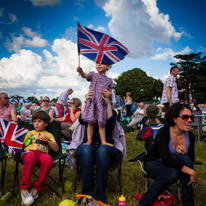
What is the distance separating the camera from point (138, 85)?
50.9 m

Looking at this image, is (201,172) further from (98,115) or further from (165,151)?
(98,115)

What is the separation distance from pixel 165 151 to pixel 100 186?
93 cm

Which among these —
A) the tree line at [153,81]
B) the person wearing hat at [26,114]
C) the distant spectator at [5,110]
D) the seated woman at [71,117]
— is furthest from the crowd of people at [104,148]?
the tree line at [153,81]

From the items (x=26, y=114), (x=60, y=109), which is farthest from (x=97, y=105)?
(x=26, y=114)

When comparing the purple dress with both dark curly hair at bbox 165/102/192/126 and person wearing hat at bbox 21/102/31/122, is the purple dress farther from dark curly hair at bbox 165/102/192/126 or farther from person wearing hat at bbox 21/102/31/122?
person wearing hat at bbox 21/102/31/122

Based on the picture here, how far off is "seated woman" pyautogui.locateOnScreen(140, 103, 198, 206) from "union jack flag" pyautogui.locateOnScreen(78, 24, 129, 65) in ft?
4.25

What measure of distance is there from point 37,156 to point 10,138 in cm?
46

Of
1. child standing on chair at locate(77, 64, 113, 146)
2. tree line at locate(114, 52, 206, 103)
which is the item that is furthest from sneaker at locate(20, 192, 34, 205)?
tree line at locate(114, 52, 206, 103)

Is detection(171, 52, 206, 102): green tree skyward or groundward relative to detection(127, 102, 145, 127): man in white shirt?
skyward

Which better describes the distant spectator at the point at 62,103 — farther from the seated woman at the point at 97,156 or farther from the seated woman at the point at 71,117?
the seated woman at the point at 97,156

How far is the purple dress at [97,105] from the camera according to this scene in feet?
9.90

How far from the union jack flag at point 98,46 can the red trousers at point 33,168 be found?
5.36 ft

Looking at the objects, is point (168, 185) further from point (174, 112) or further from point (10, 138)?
point (10, 138)

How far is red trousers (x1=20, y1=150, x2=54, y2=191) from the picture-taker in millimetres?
2782
